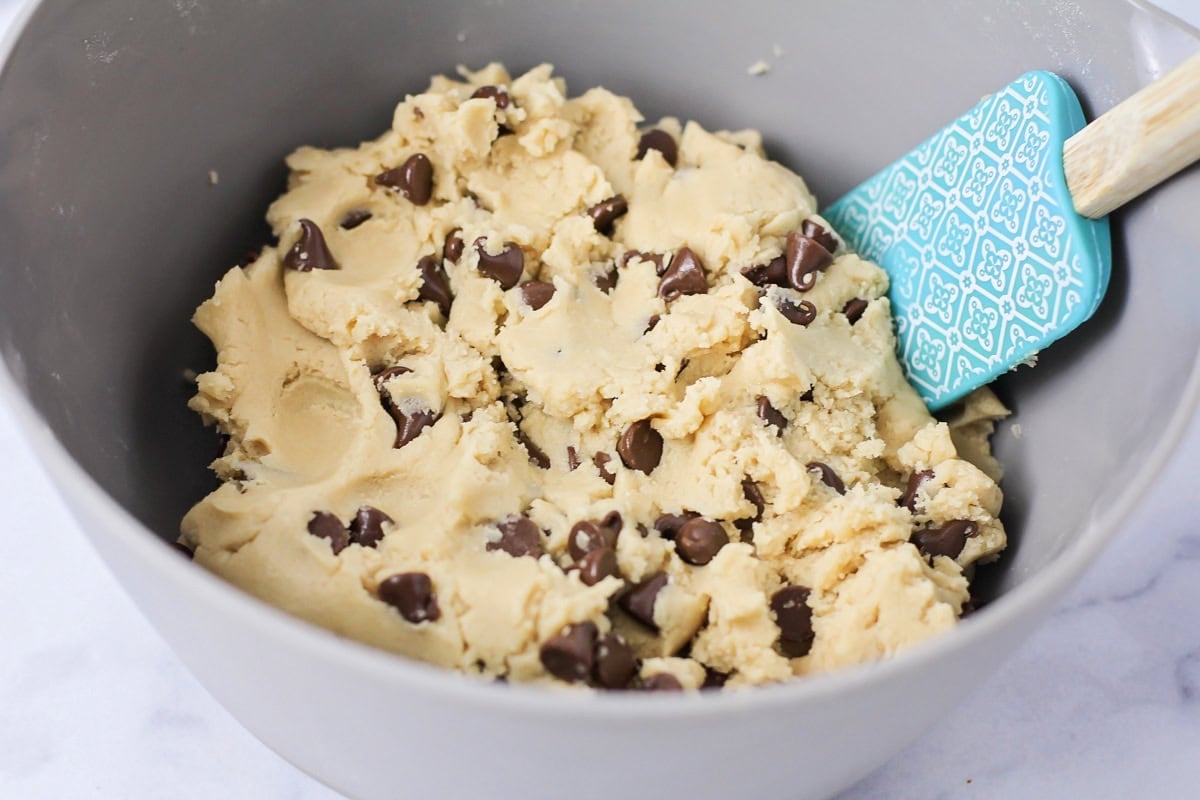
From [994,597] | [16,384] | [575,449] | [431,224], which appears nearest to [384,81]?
[431,224]

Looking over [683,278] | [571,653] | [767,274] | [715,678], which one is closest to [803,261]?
[767,274]

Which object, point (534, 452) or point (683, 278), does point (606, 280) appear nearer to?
point (683, 278)

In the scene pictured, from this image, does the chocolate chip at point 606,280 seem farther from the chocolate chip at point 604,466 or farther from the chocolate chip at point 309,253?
the chocolate chip at point 309,253

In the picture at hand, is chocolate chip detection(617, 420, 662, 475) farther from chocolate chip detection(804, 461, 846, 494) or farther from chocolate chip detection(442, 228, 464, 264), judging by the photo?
chocolate chip detection(442, 228, 464, 264)

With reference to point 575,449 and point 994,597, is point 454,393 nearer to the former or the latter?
point 575,449

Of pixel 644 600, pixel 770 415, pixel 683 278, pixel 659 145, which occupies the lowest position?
pixel 644 600
